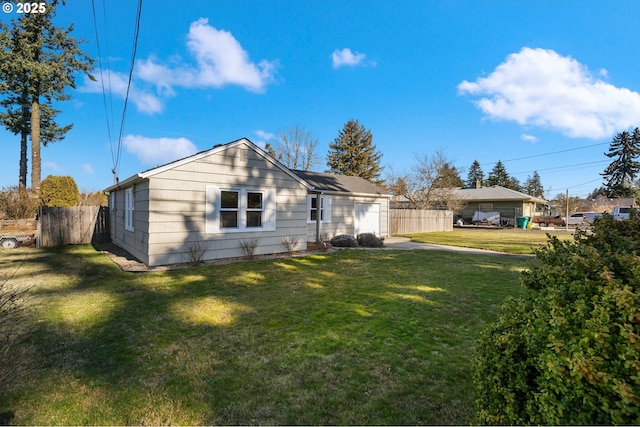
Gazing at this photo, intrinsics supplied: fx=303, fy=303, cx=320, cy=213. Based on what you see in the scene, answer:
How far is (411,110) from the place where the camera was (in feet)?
71.3

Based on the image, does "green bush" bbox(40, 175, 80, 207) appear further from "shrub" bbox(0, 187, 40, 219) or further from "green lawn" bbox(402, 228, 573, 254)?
"green lawn" bbox(402, 228, 573, 254)

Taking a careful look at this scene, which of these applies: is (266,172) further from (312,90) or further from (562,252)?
(312,90)

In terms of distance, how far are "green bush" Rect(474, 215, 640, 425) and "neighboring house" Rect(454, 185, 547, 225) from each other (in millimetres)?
34784

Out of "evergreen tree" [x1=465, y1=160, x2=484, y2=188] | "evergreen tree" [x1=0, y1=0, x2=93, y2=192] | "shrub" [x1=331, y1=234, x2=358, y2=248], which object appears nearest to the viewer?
"shrub" [x1=331, y1=234, x2=358, y2=248]

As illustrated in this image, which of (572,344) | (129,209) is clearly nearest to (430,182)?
(129,209)

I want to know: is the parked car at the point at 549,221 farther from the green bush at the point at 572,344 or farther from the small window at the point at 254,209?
the green bush at the point at 572,344

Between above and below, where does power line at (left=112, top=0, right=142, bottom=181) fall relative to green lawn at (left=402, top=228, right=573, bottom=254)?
above

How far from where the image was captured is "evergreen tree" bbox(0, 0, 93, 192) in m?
18.1

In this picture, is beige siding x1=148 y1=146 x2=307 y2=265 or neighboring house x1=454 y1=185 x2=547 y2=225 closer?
beige siding x1=148 y1=146 x2=307 y2=265

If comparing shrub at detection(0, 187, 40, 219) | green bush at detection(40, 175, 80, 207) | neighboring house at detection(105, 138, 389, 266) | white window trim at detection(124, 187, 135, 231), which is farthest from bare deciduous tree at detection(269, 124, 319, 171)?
white window trim at detection(124, 187, 135, 231)

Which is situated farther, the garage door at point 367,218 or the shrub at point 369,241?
the garage door at point 367,218

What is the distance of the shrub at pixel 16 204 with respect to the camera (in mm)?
15531

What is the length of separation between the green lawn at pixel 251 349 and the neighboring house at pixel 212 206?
6.10ft

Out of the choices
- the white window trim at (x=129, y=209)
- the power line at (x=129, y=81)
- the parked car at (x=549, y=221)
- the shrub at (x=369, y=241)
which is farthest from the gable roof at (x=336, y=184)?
the parked car at (x=549, y=221)
